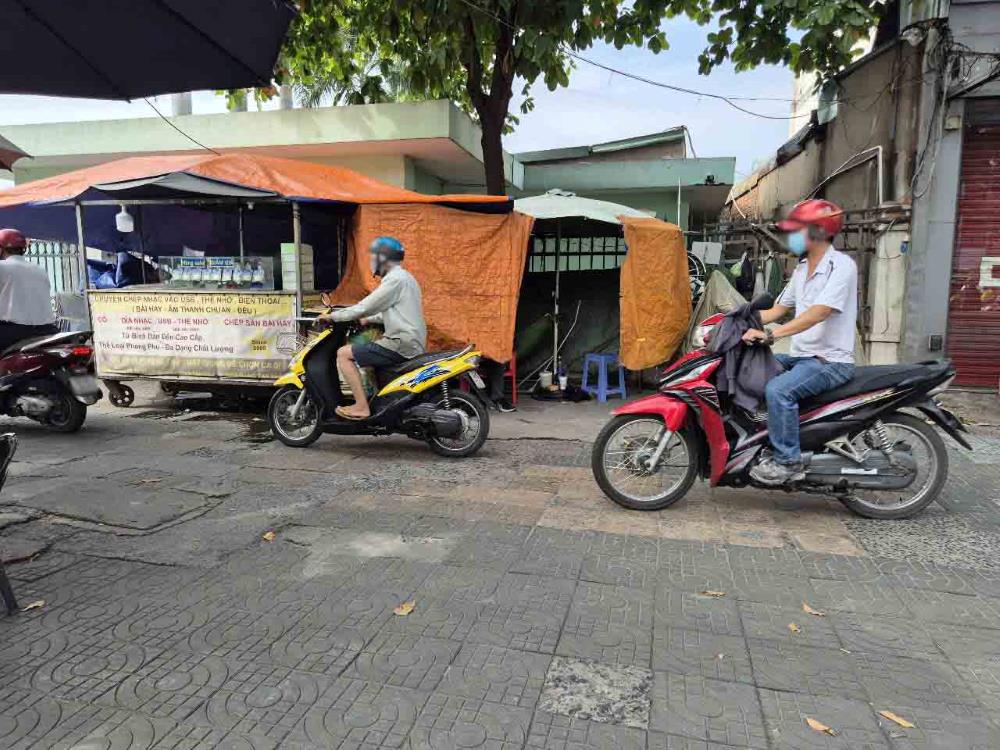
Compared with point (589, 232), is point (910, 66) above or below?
above

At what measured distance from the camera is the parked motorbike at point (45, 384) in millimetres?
6441

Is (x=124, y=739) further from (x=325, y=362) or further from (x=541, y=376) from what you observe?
(x=541, y=376)

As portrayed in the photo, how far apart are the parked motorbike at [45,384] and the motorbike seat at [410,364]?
9.77 ft

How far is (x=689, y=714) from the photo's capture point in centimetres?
241

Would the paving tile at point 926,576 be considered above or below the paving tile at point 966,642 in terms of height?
above

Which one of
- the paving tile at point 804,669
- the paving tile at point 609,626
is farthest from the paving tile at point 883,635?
the paving tile at point 609,626

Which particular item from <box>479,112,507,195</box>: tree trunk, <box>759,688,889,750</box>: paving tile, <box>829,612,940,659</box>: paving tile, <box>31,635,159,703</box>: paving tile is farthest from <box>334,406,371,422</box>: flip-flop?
<box>479,112,507,195</box>: tree trunk

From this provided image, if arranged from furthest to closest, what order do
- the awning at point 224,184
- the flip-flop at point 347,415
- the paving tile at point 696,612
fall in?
1. the awning at point 224,184
2. the flip-flop at point 347,415
3. the paving tile at point 696,612

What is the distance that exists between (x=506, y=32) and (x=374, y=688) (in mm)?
8258

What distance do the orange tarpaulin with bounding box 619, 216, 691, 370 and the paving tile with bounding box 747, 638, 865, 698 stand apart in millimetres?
5769

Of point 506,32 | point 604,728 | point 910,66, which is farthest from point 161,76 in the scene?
point 910,66

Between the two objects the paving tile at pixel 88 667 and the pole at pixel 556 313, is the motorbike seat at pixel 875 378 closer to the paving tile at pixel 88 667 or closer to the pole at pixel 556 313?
the paving tile at pixel 88 667

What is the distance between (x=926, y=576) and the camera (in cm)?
354

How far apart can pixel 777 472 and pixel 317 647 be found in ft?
9.44
